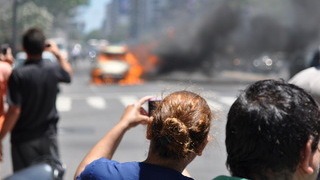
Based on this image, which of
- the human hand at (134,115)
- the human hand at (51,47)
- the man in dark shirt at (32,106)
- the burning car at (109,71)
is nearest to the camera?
the human hand at (134,115)

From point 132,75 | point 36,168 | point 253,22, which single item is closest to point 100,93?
point 132,75

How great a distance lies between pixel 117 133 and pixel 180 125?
477 mm

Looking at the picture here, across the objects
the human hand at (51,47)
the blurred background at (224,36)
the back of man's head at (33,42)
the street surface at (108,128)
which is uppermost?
the back of man's head at (33,42)

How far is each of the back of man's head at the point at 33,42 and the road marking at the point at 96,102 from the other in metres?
14.3

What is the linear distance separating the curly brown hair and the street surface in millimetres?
116

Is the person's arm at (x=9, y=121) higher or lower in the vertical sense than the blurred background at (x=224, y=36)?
higher

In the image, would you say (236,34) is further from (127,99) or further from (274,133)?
(274,133)

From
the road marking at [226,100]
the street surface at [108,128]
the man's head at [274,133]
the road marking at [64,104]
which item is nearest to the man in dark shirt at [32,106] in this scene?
the street surface at [108,128]

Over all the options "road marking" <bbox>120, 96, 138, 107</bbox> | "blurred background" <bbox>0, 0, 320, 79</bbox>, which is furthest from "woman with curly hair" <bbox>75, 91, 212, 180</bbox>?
"blurred background" <bbox>0, 0, 320, 79</bbox>

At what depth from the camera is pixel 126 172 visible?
2.66 m

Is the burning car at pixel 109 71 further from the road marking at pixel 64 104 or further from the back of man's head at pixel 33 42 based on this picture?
the back of man's head at pixel 33 42

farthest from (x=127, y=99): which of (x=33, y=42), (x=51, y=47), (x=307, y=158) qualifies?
(x=307, y=158)

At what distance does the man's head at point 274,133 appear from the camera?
7.07 ft

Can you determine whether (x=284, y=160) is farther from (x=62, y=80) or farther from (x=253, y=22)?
(x=253, y=22)
